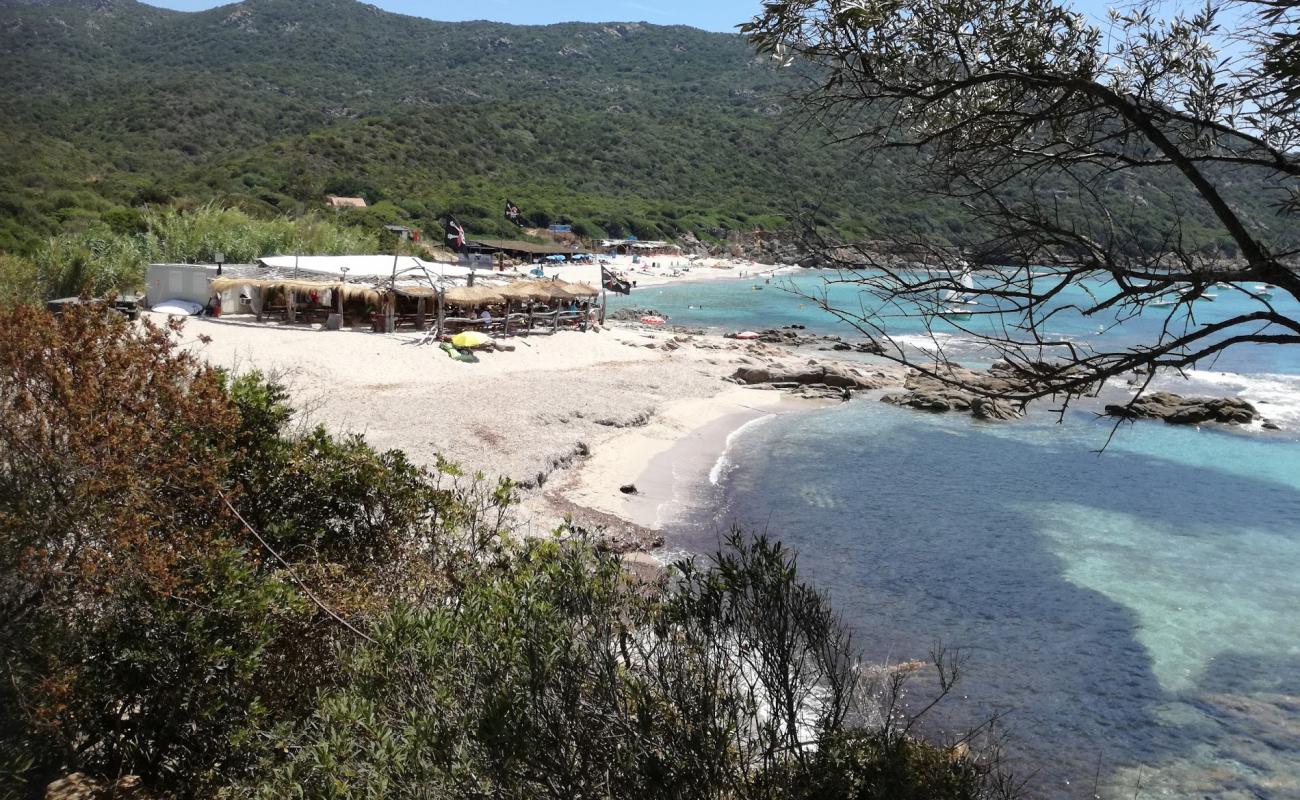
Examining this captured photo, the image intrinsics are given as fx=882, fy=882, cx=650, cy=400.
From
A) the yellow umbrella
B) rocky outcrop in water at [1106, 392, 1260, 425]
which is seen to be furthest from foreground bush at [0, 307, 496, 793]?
rocky outcrop in water at [1106, 392, 1260, 425]

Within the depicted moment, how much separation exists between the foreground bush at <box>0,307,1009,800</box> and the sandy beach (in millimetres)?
6325

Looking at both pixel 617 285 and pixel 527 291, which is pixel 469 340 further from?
pixel 617 285

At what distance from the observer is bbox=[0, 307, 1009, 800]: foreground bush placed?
12.4 feet

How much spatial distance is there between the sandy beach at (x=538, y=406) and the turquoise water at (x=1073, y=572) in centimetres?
118

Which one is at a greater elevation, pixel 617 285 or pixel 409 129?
pixel 409 129


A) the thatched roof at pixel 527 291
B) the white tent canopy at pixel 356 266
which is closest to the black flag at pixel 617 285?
the thatched roof at pixel 527 291

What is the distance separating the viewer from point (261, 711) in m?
4.57

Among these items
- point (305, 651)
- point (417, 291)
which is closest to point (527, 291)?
point (417, 291)

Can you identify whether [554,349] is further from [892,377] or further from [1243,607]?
[1243,607]

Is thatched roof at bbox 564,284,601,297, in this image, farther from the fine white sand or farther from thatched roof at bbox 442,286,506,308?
the fine white sand

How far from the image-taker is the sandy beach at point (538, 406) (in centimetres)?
1365

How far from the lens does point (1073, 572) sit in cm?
1266

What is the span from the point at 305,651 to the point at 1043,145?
5056 mm

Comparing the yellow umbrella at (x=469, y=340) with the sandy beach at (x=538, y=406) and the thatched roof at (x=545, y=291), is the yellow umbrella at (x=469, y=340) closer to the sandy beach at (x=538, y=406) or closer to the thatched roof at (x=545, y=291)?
the sandy beach at (x=538, y=406)
